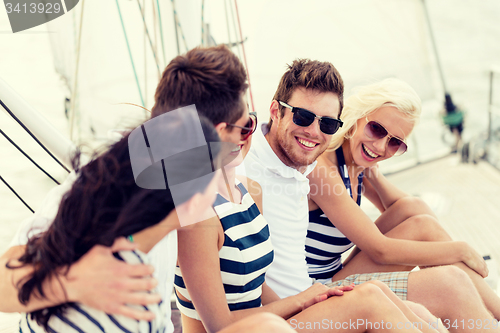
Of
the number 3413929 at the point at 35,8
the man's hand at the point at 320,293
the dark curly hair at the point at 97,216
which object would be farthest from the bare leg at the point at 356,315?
the number 3413929 at the point at 35,8

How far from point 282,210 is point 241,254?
332 millimetres

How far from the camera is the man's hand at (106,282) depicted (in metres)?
0.74

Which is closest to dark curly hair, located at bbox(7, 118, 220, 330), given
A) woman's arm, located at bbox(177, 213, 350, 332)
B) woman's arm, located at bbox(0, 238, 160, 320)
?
woman's arm, located at bbox(0, 238, 160, 320)

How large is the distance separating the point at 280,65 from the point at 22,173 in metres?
2.71

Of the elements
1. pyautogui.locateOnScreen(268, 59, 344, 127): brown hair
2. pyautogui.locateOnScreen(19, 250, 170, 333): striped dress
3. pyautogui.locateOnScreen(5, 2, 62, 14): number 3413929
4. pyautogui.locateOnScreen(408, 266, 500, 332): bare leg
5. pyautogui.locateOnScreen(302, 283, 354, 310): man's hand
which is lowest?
pyautogui.locateOnScreen(408, 266, 500, 332): bare leg

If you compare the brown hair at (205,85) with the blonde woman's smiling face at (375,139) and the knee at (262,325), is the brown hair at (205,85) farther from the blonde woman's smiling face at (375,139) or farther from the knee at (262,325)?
the blonde woman's smiling face at (375,139)

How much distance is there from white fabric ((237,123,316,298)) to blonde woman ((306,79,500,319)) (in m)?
0.13

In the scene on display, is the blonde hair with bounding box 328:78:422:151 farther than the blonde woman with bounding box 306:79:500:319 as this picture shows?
Yes

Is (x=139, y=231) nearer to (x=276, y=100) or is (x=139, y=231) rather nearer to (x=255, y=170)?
(x=255, y=170)

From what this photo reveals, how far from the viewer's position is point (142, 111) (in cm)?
86

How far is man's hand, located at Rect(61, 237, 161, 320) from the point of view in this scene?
0.74 meters

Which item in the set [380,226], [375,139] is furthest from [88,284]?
[380,226]

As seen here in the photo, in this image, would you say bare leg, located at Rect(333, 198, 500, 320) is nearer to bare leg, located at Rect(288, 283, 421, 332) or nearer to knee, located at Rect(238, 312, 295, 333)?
bare leg, located at Rect(288, 283, 421, 332)

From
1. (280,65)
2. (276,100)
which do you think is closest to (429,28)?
(280,65)
